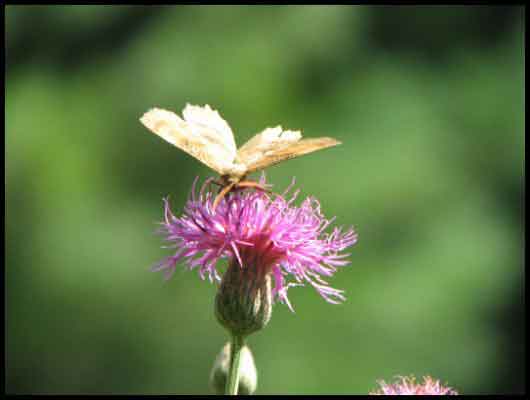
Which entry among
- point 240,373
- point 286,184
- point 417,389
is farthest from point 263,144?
point 286,184

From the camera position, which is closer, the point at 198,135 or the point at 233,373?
the point at 233,373

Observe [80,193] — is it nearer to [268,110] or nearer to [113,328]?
[113,328]

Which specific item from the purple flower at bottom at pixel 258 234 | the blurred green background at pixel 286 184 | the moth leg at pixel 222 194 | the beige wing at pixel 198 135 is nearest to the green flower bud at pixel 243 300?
the purple flower at bottom at pixel 258 234

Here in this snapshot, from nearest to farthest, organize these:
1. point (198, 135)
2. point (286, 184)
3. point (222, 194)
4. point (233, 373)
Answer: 1. point (233, 373)
2. point (222, 194)
3. point (198, 135)
4. point (286, 184)

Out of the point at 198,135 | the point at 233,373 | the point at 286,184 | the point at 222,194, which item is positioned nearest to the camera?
the point at 233,373

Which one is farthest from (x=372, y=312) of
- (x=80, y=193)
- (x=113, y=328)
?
(x=80, y=193)

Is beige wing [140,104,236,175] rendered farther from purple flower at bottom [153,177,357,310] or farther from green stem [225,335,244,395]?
green stem [225,335,244,395]

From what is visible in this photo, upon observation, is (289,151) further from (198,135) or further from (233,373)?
(233,373)
